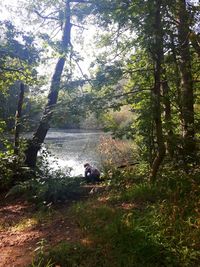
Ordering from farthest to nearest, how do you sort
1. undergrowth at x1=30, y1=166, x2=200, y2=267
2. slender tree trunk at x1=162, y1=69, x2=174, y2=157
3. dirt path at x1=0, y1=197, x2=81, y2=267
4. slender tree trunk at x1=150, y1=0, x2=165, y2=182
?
slender tree trunk at x1=162, y1=69, x2=174, y2=157
slender tree trunk at x1=150, y1=0, x2=165, y2=182
dirt path at x1=0, y1=197, x2=81, y2=267
undergrowth at x1=30, y1=166, x2=200, y2=267

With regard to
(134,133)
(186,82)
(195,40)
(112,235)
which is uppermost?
(195,40)

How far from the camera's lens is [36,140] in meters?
10.6

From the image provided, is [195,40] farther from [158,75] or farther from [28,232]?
[28,232]

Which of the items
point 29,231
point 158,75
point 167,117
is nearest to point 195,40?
point 158,75

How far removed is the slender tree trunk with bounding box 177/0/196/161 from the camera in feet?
21.2

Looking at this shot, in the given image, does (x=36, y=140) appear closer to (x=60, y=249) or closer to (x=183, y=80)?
(x=183, y=80)

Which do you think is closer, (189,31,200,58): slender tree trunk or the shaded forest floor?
the shaded forest floor

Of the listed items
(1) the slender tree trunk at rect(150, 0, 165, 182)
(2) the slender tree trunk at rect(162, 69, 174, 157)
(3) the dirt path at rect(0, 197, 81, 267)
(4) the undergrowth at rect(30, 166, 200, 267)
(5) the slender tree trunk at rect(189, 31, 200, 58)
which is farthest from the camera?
(5) the slender tree trunk at rect(189, 31, 200, 58)

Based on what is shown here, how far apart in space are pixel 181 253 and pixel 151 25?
3.94 meters

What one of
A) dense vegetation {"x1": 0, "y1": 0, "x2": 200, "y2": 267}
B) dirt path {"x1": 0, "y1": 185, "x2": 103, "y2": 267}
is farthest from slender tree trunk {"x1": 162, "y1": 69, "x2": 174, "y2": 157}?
dirt path {"x1": 0, "y1": 185, "x2": 103, "y2": 267}

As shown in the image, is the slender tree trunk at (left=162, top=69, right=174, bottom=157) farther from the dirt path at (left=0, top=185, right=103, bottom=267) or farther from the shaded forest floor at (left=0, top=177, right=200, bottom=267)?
the dirt path at (left=0, top=185, right=103, bottom=267)

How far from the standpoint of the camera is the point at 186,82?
766 cm

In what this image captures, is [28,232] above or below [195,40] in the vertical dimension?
below

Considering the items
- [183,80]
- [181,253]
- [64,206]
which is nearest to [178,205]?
[181,253]
